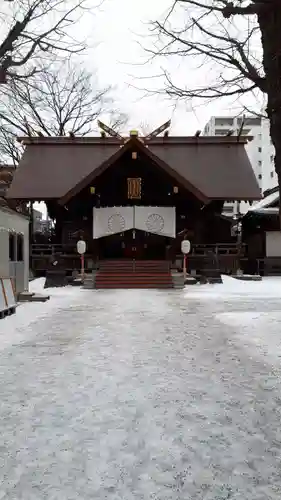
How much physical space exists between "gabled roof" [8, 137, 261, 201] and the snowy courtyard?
16599mm

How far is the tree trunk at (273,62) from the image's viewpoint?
187 inches

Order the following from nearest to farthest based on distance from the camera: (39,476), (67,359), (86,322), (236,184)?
(39,476), (67,359), (86,322), (236,184)

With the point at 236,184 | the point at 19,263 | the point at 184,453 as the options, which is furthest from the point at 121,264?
the point at 184,453

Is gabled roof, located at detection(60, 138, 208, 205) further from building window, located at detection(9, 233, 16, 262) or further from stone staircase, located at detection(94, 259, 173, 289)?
building window, located at detection(9, 233, 16, 262)

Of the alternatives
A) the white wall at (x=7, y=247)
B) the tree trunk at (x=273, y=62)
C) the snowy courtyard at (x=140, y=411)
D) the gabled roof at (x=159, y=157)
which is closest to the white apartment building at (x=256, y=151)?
the gabled roof at (x=159, y=157)

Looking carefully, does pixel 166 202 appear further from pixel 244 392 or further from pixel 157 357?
pixel 244 392

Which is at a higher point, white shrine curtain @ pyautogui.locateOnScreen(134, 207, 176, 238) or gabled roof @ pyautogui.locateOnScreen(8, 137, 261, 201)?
gabled roof @ pyautogui.locateOnScreen(8, 137, 261, 201)

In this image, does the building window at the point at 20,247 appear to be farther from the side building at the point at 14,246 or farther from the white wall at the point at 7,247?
the white wall at the point at 7,247

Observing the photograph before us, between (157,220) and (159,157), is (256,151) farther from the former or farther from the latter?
(157,220)

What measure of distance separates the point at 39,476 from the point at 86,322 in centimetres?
644

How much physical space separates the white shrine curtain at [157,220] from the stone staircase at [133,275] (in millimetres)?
1638

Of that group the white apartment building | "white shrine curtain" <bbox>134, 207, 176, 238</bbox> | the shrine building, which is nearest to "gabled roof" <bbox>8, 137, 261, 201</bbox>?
the shrine building

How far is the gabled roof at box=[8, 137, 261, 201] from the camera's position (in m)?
25.1

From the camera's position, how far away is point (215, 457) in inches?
135
